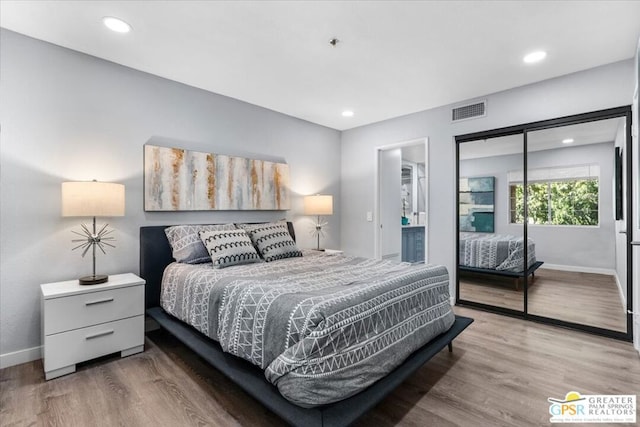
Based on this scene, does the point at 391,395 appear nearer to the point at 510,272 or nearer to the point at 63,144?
the point at 510,272

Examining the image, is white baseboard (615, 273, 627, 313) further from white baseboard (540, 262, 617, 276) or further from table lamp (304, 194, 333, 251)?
table lamp (304, 194, 333, 251)

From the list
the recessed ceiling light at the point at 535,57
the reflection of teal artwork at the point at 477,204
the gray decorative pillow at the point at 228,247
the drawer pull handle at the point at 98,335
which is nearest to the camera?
the drawer pull handle at the point at 98,335

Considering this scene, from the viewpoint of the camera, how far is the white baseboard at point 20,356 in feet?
7.91

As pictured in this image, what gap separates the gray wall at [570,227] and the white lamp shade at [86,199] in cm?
411

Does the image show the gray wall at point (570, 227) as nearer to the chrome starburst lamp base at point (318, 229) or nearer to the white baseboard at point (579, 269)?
the white baseboard at point (579, 269)

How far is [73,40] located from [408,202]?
20.4ft

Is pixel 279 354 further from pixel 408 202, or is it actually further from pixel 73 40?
pixel 408 202

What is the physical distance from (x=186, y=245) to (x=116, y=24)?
1.89 meters

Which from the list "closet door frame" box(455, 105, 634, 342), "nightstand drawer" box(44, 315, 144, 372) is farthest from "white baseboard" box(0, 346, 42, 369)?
"closet door frame" box(455, 105, 634, 342)

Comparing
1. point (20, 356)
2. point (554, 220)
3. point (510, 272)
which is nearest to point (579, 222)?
point (554, 220)

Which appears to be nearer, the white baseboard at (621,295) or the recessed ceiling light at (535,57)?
the recessed ceiling light at (535,57)

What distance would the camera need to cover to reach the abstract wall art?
3164 millimetres

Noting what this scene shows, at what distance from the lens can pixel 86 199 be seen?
7.97ft

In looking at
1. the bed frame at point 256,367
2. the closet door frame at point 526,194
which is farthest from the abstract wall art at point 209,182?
the closet door frame at point 526,194
